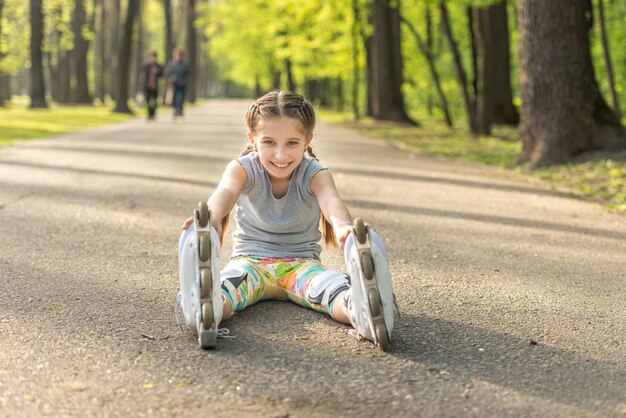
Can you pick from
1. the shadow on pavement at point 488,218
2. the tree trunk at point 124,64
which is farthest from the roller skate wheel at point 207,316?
the tree trunk at point 124,64

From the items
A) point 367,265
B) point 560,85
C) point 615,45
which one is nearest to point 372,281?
point 367,265

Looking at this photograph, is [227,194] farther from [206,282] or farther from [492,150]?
[492,150]

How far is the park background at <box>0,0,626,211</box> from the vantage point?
1129cm

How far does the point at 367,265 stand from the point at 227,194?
99 cm

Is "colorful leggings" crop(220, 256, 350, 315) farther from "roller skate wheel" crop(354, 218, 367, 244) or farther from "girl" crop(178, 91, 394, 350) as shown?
"roller skate wheel" crop(354, 218, 367, 244)

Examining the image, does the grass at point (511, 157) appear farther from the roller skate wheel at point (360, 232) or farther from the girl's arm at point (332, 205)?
the roller skate wheel at point (360, 232)

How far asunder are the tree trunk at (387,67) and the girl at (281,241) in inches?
799

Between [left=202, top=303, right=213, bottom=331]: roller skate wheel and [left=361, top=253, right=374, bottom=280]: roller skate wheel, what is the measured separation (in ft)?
1.93

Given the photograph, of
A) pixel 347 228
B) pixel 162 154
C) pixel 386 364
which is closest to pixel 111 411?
pixel 386 364

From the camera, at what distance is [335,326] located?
3.80m

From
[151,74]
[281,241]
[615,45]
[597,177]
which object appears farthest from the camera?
[615,45]

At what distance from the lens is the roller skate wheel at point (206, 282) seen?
131 inches

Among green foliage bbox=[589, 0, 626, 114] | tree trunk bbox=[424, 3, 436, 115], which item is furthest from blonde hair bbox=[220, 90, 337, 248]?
tree trunk bbox=[424, 3, 436, 115]

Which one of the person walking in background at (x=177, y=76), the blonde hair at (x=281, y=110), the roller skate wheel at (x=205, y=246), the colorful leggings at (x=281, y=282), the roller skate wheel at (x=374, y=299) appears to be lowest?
the colorful leggings at (x=281, y=282)
